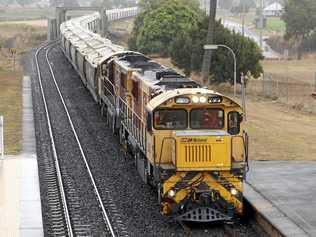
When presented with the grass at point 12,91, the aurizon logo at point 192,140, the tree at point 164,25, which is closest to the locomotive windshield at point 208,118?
the aurizon logo at point 192,140

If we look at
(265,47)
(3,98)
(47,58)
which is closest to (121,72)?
(3,98)

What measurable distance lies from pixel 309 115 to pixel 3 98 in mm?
17219

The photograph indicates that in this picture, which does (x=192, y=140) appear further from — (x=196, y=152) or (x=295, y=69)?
(x=295, y=69)

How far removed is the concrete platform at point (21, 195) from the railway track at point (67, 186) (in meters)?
0.43

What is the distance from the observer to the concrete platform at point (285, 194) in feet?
55.9

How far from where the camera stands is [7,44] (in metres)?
95.2

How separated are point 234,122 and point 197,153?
1.37 meters

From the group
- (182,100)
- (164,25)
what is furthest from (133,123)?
(164,25)

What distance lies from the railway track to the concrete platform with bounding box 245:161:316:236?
3.82m

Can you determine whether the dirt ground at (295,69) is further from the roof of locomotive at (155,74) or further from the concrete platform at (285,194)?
the concrete platform at (285,194)

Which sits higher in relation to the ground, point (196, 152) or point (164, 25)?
point (164, 25)

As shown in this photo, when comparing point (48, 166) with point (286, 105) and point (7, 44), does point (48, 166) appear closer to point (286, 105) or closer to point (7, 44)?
point (286, 105)

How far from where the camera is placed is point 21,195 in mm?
20656

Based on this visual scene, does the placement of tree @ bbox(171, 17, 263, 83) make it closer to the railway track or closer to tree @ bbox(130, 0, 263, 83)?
tree @ bbox(130, 0, 263, 83)
